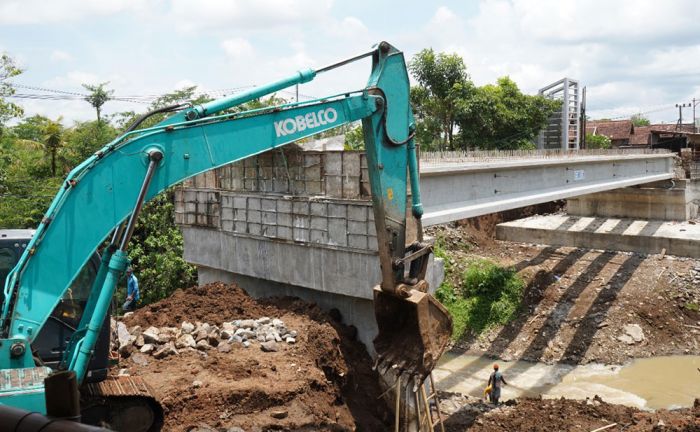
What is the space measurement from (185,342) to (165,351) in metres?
0.50

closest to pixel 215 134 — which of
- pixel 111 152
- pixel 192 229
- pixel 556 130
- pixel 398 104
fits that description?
pixel 111 152

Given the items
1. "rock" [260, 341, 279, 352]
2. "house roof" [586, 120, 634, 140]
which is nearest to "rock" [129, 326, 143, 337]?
"rock" [260, 341, 279, 352]

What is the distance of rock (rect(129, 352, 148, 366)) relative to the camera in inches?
453

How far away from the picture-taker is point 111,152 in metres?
7.09

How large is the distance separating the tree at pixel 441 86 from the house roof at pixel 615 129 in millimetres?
26583

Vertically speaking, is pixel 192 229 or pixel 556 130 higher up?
pixel 556 130

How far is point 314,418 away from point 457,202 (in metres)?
6.68

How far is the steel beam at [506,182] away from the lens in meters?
14.4

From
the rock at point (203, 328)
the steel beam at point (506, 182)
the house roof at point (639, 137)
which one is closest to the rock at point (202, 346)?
the rock at point (203, 328)

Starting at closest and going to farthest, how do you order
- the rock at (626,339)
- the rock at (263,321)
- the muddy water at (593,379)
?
1. the rock at (263,321)
2. the muddy water at (593,379)
3. the rock at (626,339)

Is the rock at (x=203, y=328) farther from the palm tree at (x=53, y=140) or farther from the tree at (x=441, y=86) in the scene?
the tree at (x=441, y=86)

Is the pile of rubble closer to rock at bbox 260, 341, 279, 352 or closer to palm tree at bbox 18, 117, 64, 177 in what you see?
rock at bbox 260, 341, 279, 352

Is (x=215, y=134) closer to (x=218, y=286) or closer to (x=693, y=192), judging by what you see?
(x=218, y=286)

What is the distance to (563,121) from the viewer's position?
3222 centimetres
